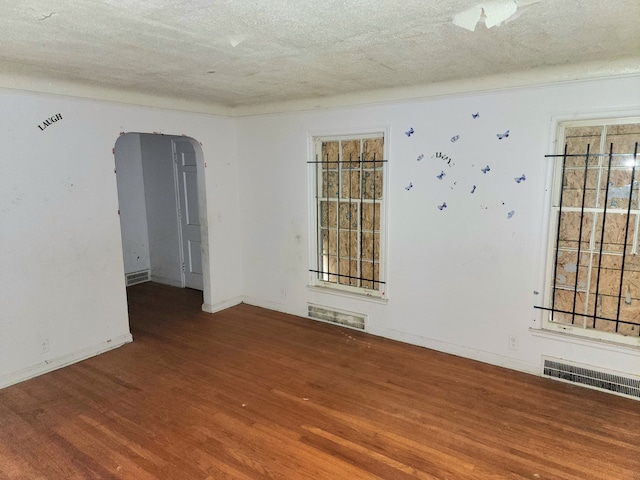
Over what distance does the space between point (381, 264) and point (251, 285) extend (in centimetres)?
198

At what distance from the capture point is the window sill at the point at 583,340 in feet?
10.6

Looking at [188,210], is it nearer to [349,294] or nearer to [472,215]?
[349,294]

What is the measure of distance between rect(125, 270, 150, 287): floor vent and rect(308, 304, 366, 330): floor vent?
10.6 ft

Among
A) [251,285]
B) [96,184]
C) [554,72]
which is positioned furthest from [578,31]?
[251,285]

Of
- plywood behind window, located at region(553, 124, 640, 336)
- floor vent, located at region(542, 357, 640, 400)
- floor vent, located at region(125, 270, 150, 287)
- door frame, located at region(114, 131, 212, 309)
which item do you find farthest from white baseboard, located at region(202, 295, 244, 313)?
plywood behind window, located at region(553, 124, 640, 336)

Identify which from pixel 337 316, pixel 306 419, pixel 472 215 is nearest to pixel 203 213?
pixel 337 316

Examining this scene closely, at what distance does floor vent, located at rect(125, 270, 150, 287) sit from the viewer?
6489 mm

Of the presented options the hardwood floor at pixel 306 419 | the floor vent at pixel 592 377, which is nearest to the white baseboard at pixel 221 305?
the hardwood floor at pixel 306 419

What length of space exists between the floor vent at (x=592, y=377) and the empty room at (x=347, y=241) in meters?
0.01

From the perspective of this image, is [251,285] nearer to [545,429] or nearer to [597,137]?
[545,429]

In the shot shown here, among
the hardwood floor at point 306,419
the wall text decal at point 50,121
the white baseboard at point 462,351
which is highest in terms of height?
the wall text decal at point 50,121

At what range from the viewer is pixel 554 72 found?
3.21 meters

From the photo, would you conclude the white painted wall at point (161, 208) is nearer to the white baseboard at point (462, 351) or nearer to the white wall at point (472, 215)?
the white wall at point (472, 215)

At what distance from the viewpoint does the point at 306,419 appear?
300 cm
